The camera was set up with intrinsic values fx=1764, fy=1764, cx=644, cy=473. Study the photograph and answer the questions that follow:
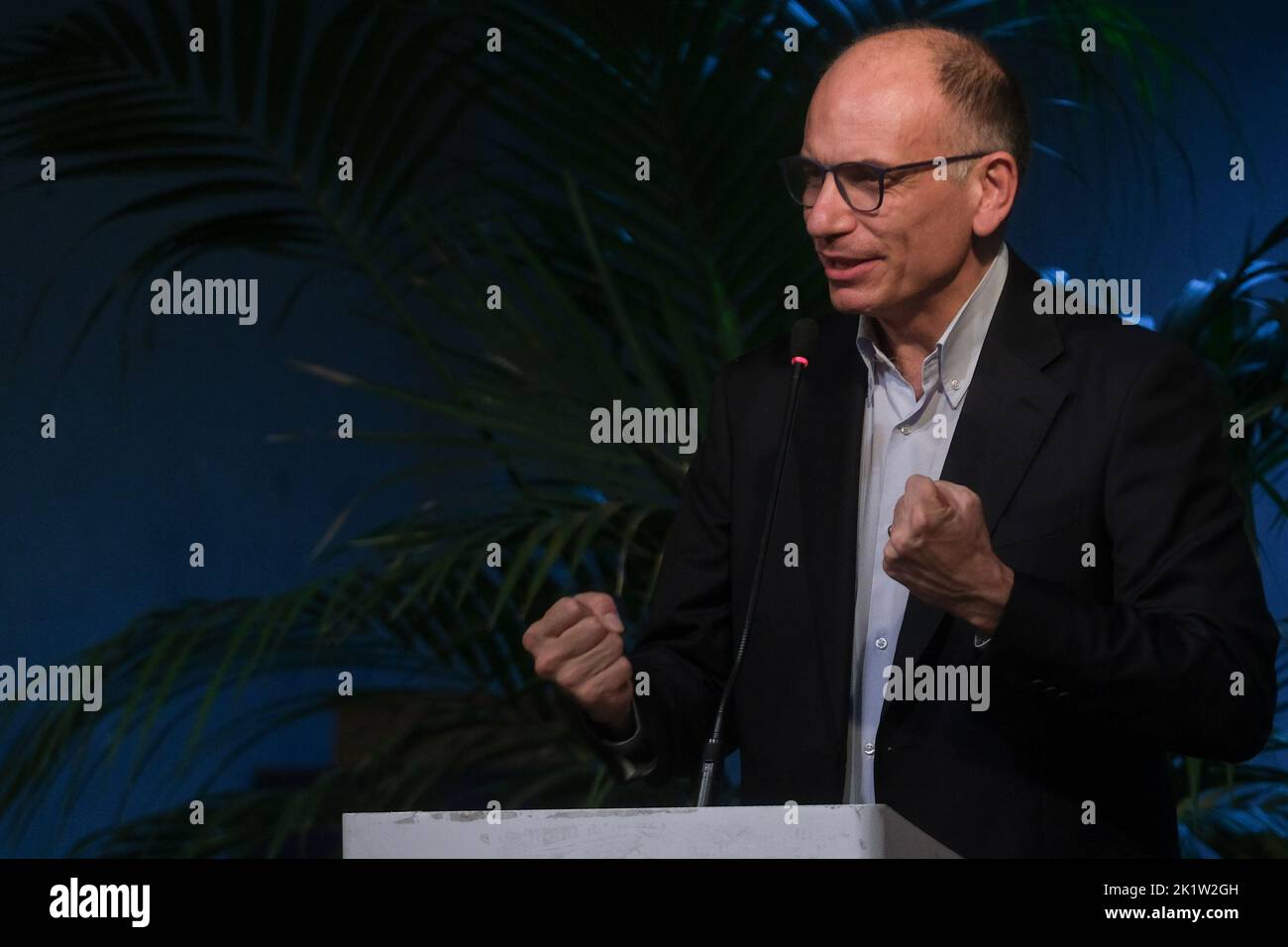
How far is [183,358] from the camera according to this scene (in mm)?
4164

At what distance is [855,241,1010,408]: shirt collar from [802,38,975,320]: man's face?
0.08m

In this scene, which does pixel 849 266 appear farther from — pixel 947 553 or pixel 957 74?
pixel 947 553

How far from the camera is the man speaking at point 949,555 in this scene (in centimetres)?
203

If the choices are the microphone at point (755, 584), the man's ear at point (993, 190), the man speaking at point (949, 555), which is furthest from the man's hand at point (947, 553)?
the man's ear at point (993, 190)

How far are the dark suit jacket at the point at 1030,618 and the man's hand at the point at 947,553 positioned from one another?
1.4 inches

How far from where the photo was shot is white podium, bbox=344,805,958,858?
1.55 meters

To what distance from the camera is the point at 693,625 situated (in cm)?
240

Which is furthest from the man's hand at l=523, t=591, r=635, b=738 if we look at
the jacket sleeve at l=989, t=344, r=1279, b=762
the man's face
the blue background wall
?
the blue background wall

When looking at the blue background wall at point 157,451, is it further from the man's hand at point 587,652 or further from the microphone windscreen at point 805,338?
the man's hand at point 587,652

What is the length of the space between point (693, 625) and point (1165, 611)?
0.64 metres

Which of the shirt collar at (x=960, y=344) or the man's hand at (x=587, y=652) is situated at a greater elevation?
the shirt collar at (x=960, y=344)

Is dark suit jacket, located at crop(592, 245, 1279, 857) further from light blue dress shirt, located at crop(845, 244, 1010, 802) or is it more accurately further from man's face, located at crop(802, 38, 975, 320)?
man's face, located at crop(802, 38, 975, 320)

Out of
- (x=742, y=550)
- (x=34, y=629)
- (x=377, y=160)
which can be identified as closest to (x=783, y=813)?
(x=742, y=550)
